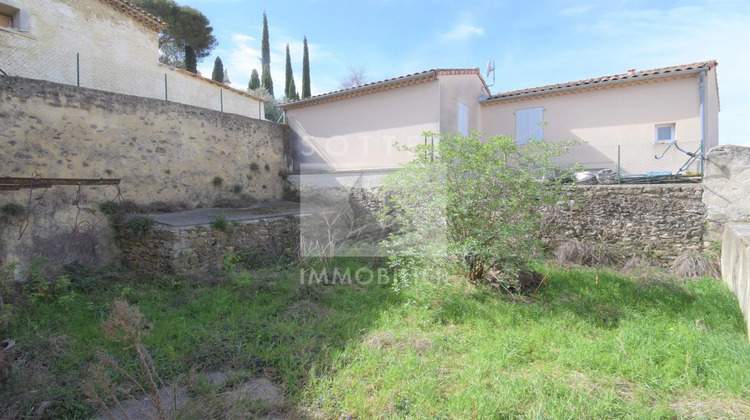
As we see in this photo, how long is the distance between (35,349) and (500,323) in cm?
531

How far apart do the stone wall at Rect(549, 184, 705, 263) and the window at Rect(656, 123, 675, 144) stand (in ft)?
9.69

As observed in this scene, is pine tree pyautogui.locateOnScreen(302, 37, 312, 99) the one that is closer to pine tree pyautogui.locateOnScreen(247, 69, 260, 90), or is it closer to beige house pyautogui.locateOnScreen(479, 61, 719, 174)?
pine tree pyautogui.locateOnScreen(247, 69, 260, 90)

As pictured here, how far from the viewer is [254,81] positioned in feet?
79.6

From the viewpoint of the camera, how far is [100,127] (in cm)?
747

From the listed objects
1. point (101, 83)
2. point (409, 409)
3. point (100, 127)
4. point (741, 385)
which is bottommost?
point (409, 409)

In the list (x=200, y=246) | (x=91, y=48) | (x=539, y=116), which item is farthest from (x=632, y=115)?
(x=91, y=48)

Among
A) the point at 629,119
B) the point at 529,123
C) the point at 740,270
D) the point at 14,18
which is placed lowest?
the point at 740,270

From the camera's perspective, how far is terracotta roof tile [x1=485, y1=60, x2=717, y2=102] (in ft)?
28.9

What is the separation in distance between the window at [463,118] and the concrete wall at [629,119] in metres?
2.02

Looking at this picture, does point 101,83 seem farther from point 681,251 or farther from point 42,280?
point 681,251

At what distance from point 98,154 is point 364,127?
21.2 feet

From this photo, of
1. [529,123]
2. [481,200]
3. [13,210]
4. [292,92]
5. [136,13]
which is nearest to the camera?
[481,200]

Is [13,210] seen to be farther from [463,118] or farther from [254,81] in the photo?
[254,81]

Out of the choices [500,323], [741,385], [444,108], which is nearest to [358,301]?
[500,323]
